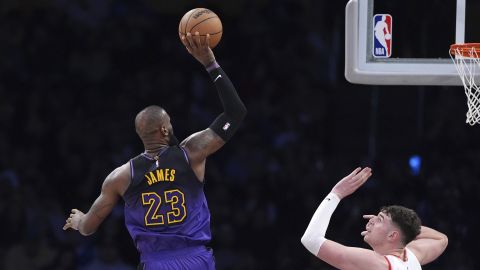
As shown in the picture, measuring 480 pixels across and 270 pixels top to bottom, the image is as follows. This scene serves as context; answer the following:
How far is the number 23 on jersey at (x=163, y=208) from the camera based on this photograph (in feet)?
→ 16.8

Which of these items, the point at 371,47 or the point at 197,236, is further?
the point at 371,47

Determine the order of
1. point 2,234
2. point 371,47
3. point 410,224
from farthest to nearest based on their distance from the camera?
point 2,234, point 371,47, point 410,224

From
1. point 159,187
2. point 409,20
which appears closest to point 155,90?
point 409,20

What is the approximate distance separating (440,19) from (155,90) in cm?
338

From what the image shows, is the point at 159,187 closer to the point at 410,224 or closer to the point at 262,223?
the point at 410,224

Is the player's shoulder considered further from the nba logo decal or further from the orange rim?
the orange rim

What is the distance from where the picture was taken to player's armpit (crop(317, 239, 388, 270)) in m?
4.80

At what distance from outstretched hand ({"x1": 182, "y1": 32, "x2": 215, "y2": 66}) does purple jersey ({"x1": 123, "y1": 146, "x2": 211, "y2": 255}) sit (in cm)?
56

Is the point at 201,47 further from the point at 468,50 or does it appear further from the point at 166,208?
the point at 468,50

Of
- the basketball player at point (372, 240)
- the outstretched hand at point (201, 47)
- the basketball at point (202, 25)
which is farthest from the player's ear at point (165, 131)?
the basketball player at point (372, 240)

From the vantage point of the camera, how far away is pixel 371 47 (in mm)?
6152

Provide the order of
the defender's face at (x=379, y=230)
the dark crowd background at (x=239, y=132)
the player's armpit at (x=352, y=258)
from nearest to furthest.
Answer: the player's armpit at (x=352, y=258), the defender's face at (x=379, y=230), the dark crowd background at (x=239, y=132)

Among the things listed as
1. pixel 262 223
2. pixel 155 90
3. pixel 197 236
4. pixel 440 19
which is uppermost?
pixel 440 19

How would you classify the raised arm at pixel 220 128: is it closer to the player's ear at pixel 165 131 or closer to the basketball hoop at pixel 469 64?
the player's ear at pixel 165 131
